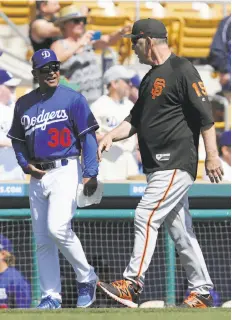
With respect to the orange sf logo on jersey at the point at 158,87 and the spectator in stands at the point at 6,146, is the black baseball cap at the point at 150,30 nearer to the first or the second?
the orange sf logo on jersey at the point at 158,87

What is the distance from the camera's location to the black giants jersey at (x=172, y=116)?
5844mm

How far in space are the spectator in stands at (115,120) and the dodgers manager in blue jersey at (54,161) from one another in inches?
119

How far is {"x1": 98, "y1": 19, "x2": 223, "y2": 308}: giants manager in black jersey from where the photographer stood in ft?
19.1

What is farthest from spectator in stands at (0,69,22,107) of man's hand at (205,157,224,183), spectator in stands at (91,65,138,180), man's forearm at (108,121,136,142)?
man's hand at (205,157,224,183)

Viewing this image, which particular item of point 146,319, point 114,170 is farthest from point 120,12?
point 146,319

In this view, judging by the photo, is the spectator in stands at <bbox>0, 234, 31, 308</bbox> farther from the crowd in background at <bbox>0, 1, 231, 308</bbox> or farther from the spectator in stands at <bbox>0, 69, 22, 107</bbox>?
the spectator in stands at <bbox>0, 69, 22, 107</bbox>

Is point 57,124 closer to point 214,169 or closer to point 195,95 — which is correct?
point 195,95

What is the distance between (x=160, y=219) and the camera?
19.4ft

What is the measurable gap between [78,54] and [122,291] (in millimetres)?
4644

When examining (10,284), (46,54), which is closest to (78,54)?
(10,284)

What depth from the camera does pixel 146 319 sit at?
16.8 feet

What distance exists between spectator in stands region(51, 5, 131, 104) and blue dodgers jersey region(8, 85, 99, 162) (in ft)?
11.1

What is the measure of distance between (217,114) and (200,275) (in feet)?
15.0

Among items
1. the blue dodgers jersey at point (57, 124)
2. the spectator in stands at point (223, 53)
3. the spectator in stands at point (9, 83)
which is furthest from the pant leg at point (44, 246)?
the spectator in stands at point (223, 53)
